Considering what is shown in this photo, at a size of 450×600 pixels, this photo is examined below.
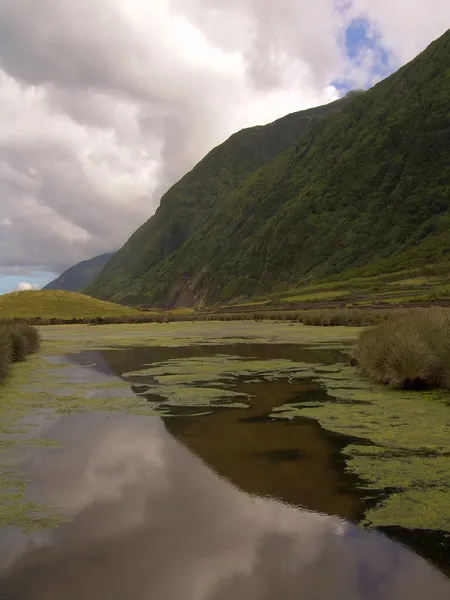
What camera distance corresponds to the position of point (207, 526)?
6957 mm

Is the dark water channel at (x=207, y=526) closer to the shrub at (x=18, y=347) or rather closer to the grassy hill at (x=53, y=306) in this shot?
the shrub at (x=18, y=347)

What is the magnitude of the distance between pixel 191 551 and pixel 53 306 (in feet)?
277

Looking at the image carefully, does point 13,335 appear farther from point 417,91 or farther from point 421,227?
point 417,91

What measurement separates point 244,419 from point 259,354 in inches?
605

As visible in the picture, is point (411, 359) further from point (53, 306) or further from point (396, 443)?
point (53, 306)

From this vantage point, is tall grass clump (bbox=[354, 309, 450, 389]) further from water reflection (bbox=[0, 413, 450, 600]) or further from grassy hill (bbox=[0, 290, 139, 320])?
grassy hill (bbox=[0, 290, 139, 320])

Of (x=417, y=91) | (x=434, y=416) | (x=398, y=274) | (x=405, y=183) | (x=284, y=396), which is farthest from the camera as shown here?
(x=417, y=91)

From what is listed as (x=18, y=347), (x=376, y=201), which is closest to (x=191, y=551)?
(x=18, y=347)

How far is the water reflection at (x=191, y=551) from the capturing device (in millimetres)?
5465

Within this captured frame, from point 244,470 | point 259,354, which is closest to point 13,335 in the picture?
point 259,354

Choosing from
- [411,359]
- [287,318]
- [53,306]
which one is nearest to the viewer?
[411,359]

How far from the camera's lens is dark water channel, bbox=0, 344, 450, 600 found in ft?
18.2

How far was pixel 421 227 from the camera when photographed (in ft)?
490

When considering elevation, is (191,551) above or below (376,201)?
below
